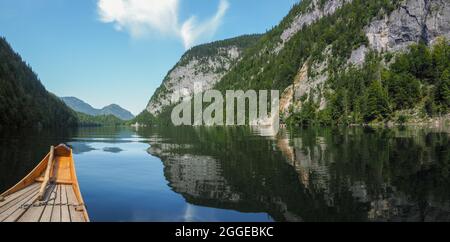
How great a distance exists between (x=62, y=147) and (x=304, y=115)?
439 ft

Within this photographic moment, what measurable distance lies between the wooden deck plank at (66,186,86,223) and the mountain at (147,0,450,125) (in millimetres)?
115386

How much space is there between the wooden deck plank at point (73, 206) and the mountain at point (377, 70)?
115 metres

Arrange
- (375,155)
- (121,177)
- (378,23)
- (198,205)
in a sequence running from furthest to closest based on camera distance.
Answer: (378,23) → (375,155) → (121,177) → (198,205)

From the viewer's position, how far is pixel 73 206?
575 inches

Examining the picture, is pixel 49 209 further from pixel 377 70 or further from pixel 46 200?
pixel 377 70

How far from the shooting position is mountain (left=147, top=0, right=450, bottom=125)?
119500 mm

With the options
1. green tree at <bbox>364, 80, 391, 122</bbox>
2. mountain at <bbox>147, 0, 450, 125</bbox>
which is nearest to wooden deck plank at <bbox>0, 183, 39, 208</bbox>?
mountain at <bbox>147, 0, 450, 125</bbox>

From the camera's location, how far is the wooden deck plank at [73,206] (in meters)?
12.7

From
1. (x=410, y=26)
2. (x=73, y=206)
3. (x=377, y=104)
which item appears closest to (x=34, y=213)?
(x=73, y=206)

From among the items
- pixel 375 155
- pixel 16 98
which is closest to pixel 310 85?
pixel 16 98

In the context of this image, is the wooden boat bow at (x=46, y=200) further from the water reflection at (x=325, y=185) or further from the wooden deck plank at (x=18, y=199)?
the water reflection at (x=325, y=185)

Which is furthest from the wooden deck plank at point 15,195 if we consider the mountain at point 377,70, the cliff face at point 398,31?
the cliff face at point 398,31
